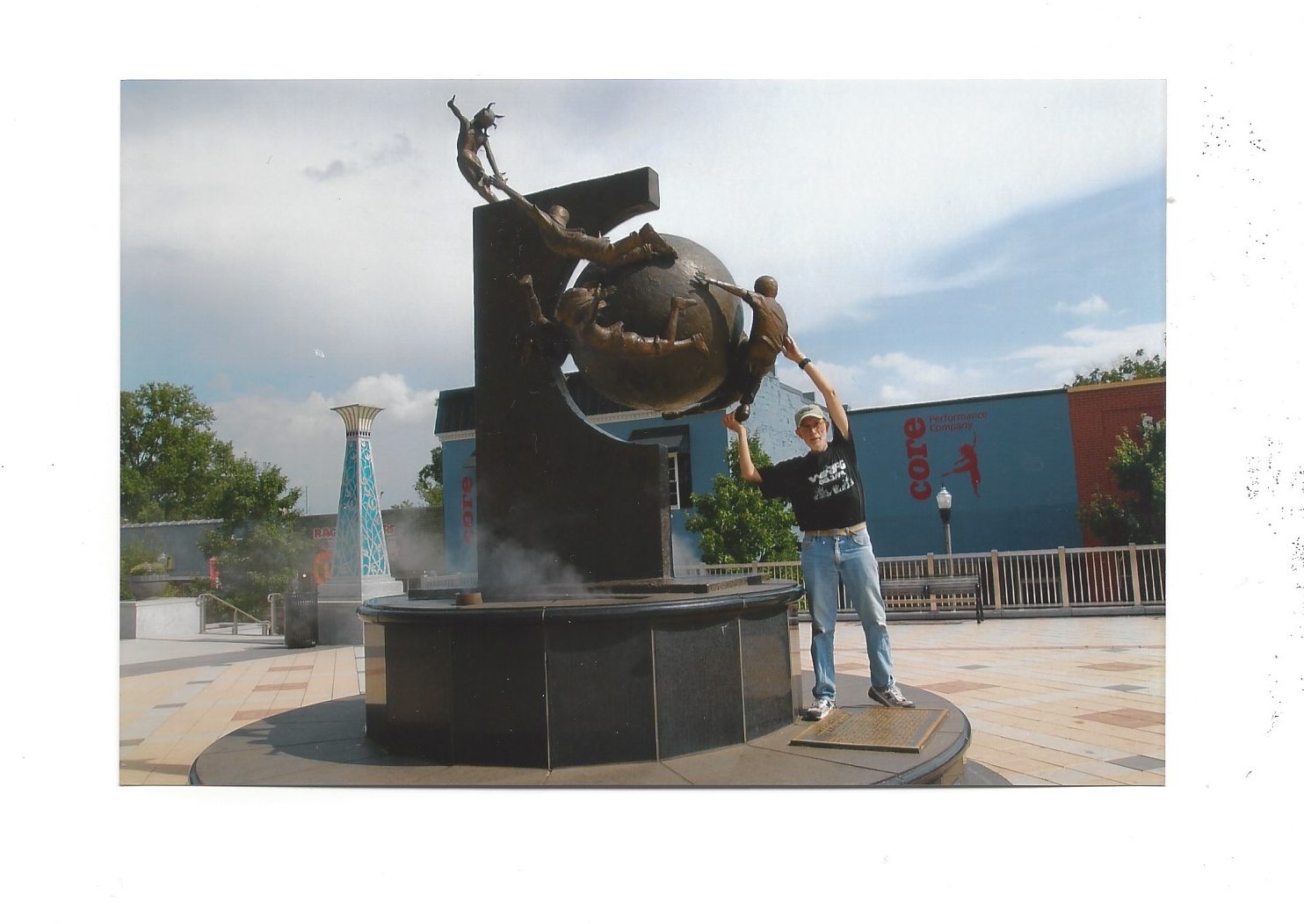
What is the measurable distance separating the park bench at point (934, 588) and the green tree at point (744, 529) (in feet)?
5.87

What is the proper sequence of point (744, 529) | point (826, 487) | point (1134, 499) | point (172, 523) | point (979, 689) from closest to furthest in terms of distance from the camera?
point (826, 487) → point (979, 689) → point (744, 529) → point (1134, 499) → point (172, 523)

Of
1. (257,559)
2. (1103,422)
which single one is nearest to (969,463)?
(1103,422)

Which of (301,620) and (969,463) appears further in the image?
(969,463)

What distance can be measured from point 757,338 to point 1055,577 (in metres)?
11.4

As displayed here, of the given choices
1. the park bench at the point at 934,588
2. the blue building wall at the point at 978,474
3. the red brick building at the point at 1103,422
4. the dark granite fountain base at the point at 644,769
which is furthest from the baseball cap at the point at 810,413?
the red brick building at the point at 1103,422

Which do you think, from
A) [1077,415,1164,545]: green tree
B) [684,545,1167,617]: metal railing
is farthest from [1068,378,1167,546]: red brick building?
[684,545,1167,617]: metal railing

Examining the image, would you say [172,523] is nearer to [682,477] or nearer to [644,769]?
A: [682,477]

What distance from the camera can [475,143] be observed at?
4742 mm

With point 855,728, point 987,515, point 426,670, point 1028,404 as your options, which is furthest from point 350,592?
point 1028,404

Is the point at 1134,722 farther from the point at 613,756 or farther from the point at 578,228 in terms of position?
the point at 578,228

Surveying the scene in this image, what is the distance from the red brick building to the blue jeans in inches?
541

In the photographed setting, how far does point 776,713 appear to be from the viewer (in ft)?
14.2

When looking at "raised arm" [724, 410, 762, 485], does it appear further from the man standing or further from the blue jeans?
the blue jeans

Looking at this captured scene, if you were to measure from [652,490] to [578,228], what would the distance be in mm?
1520
